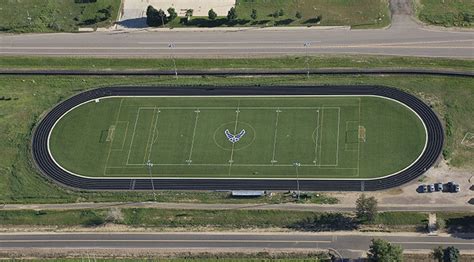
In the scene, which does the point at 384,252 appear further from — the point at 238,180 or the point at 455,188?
the point at 238,180

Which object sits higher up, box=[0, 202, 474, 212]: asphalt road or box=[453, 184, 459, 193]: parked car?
box=[453, 184, 459, 193]: parked car

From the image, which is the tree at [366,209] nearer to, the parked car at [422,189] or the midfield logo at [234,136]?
the parked car at [422,189]

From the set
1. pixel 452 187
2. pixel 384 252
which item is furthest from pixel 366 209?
pixel 452 187

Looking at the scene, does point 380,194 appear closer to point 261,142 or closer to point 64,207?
point 261,142

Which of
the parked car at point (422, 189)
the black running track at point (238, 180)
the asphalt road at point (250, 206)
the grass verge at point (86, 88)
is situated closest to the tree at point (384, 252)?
the asphalt road at point (250, 206)

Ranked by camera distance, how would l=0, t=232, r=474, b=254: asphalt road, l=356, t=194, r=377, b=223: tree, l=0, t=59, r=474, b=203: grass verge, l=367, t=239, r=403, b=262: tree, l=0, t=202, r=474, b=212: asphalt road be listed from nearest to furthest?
l=367, t=239, r=403, b=262: tree < l=0, t=232, r=474, b=254: asphalt road < l=356, t=194, r=377, b=223: tree < l=0, t=202, r=474, b=212: asphalt road < l=0, t=59, r=474, b=203: grass verge

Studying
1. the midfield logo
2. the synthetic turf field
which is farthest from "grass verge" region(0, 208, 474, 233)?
the midfield logo

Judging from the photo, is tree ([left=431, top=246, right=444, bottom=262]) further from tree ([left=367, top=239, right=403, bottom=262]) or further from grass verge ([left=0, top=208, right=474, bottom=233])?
grass verge ([left=0, top=208, right=474, bottom=233])
